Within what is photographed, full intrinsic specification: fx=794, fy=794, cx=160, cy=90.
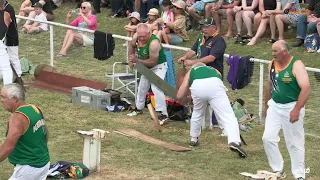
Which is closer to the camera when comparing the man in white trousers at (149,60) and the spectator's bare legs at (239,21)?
the man in white trousers at (149,60)

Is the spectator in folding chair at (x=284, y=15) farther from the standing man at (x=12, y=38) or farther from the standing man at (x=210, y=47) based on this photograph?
the standing man at (x=12, y=38)

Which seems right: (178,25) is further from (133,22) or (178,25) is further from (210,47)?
(210,47)

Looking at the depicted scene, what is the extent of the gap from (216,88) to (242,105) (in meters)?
2.24

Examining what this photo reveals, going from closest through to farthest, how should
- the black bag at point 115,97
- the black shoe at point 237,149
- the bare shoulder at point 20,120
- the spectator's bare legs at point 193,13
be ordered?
the bare shoulder at point 20,120 < the black shoe at point 237,149 < the black bag at point 115,97 < the spectator's bare legs at point 193,13

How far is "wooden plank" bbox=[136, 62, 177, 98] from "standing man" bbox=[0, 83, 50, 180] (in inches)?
201

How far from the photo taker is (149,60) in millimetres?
13781

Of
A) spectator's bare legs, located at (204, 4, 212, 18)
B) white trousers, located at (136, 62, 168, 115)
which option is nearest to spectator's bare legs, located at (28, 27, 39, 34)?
spectator's bare legs, located at (204, 4, 212, 18)

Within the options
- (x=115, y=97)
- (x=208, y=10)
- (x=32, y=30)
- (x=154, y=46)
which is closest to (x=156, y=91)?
(x=154, y=46)

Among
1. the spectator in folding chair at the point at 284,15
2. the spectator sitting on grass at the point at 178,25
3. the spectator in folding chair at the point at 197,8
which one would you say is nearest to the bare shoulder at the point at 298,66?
the spectator in folding chair at the point at 284,15

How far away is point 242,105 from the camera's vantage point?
13.7 m

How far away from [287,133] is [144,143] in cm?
284

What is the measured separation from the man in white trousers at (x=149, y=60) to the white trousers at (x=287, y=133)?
3.59 metres

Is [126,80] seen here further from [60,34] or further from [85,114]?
[60,34]

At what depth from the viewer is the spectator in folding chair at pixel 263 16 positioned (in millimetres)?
18219
